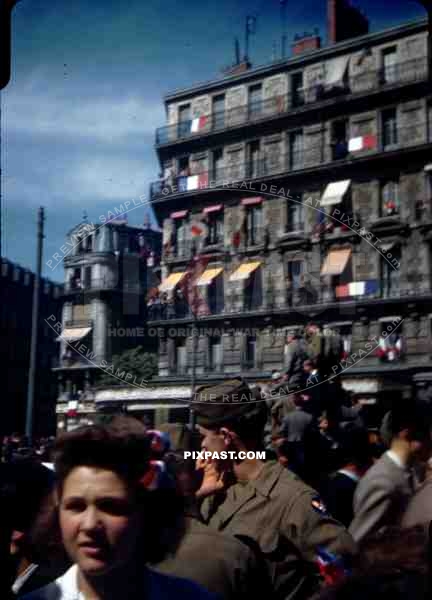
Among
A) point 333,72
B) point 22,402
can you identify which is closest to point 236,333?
point 22,402

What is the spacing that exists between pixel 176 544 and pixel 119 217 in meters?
1.36

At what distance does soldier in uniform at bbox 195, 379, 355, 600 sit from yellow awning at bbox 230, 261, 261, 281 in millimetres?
436

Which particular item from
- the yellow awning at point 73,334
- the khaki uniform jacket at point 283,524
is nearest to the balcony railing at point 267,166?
the yellow awning at point 73,334

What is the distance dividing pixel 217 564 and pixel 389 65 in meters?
1.96

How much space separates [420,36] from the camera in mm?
3127

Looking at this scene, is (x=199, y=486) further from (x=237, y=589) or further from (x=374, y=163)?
(x=374, y=163)

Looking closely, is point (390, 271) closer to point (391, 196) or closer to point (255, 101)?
point (391, 196)

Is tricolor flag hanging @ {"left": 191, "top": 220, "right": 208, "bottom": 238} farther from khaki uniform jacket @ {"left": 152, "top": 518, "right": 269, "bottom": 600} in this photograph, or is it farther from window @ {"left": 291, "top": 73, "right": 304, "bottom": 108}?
khaki uniform jacket @ {"left": 152, "top": 518, "right": 269, "bottom": 600}

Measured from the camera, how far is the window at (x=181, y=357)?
3133mm

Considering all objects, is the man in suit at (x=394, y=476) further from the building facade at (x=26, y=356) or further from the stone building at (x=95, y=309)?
the building facade at (x=26, y=356)

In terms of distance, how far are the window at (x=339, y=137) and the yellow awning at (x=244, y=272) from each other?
0.53 m

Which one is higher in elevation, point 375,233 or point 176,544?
point 375,233

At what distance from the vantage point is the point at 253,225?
3291 millimetres

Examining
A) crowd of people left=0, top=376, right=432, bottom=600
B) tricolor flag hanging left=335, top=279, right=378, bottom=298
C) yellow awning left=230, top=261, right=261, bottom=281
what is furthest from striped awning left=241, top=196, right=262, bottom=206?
crowd of people left=0, top=376, right=432, bottom=600
